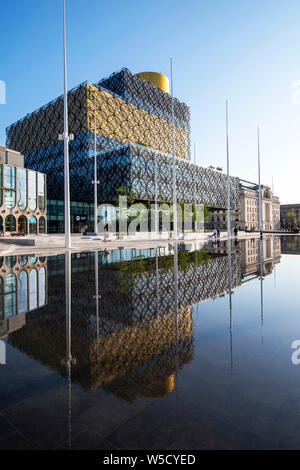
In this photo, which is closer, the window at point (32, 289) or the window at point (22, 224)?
the window at point (32, 289)

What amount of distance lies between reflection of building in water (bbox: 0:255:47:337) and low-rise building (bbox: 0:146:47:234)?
134ft

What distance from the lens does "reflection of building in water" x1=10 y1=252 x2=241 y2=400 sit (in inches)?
141

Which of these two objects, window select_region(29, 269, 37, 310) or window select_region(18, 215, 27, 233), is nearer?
window select_region(29, 269, 37, 310)

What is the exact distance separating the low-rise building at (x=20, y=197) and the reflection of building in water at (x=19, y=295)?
40.9 m

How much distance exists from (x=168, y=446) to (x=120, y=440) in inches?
16.9

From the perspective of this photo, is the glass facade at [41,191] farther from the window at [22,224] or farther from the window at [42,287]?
the window at [42,287]

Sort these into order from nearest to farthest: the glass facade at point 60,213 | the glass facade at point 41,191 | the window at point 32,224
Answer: the window at point 32,224, the glass facade at point 41,191, the glass facade at point 60,213

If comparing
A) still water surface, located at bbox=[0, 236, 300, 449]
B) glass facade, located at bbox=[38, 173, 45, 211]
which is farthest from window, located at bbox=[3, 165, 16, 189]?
still water surface, located at bbox=[0, 236, 300, 449]

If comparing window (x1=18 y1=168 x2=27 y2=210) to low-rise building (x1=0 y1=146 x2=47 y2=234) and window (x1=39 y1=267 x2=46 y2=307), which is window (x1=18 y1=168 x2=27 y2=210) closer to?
low-rise building (x1=0 y1=146 x2=47 y2=234)

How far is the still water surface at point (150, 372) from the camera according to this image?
2.51 m

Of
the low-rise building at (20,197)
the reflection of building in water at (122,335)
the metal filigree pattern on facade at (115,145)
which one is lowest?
the reflection of building in water at (122,335)

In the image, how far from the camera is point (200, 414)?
2.75 meters

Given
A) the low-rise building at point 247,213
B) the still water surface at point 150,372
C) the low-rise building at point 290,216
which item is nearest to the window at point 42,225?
the still water surface at point 150,372

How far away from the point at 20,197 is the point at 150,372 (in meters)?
54.0
